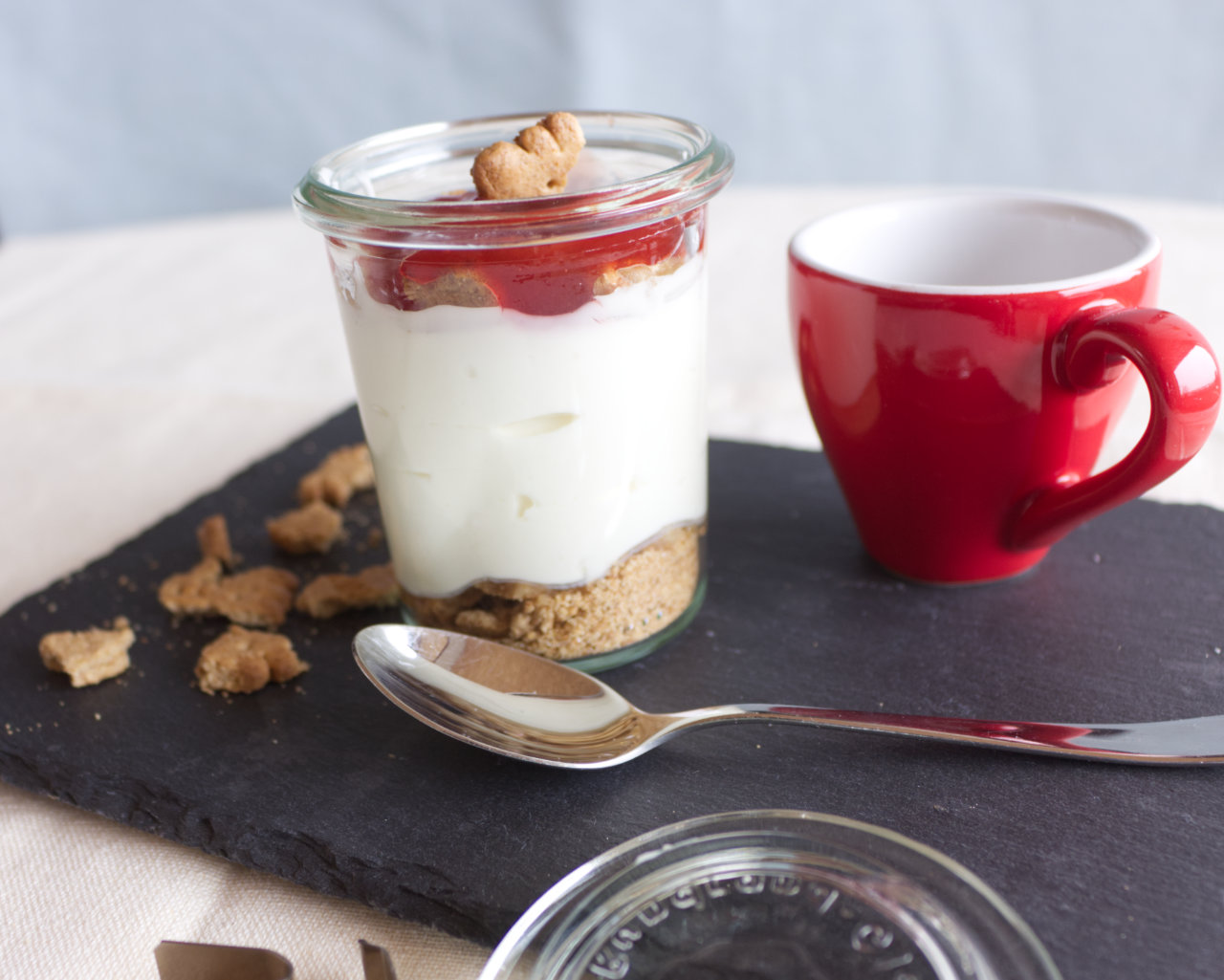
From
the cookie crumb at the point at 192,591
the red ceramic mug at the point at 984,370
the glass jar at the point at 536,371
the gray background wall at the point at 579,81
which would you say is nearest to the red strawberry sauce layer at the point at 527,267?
the glass jar at the point at 536,371

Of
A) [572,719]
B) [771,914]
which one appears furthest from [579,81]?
[771,914]

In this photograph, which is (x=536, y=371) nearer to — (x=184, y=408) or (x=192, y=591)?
(x=192, y=591)

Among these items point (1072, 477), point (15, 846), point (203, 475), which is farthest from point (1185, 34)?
point (15, 846)

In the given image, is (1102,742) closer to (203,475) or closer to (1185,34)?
(203,475)

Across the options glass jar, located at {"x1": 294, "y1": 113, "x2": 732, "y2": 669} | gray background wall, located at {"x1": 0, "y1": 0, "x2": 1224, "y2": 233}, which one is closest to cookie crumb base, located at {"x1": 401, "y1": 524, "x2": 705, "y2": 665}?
glass jar, located at {"x1": 294, "y1": 113, "x2": 732, "y2": 669}

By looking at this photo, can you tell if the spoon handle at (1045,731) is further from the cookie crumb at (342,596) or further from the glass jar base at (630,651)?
the cookie crumb at (342,596)

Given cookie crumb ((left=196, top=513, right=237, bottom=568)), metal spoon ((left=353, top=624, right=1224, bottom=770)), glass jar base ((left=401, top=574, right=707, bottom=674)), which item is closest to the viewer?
metal spoon ((left=353, top=624, right=1224, bottom=770))

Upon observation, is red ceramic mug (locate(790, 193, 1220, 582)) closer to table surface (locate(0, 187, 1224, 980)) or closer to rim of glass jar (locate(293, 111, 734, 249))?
rim of glass jar (locate(293, 111, 734, 249))
